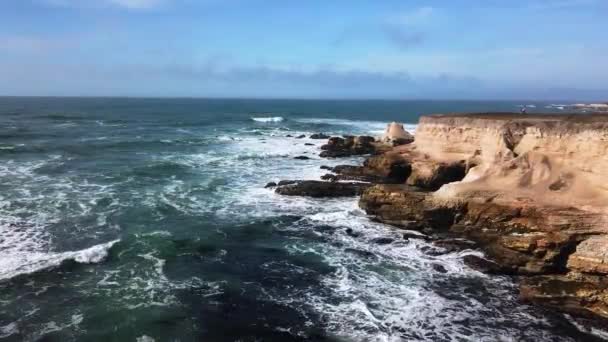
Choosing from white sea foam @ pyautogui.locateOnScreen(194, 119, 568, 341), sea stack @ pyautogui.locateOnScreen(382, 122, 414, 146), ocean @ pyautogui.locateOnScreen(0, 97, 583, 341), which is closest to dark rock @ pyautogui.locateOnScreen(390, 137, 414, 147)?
sea stack @ pyautogui.locateOnScreen(382, 122, 414, 146)

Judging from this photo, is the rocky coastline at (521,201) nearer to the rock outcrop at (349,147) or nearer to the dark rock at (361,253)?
the dark rock at (361,253)

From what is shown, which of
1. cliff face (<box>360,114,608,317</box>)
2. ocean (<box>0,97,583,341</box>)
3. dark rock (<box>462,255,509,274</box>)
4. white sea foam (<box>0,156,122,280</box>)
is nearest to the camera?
ocean (<box>0,97,583,341</box>)

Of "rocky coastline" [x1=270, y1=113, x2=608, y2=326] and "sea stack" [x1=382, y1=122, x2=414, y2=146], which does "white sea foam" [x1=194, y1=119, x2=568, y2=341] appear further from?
"sea stack" [x1=382, y1=122, x2=414, y2=146]

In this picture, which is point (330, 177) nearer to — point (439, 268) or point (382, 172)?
point (382, 172)

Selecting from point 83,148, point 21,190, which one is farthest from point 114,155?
point 21,190

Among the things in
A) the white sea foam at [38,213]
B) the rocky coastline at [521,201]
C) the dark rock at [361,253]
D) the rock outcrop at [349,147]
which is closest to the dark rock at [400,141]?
the rock outcrop at [349,147]

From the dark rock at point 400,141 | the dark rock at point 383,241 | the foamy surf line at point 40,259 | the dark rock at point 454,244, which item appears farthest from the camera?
the dark rock at point 400,141
